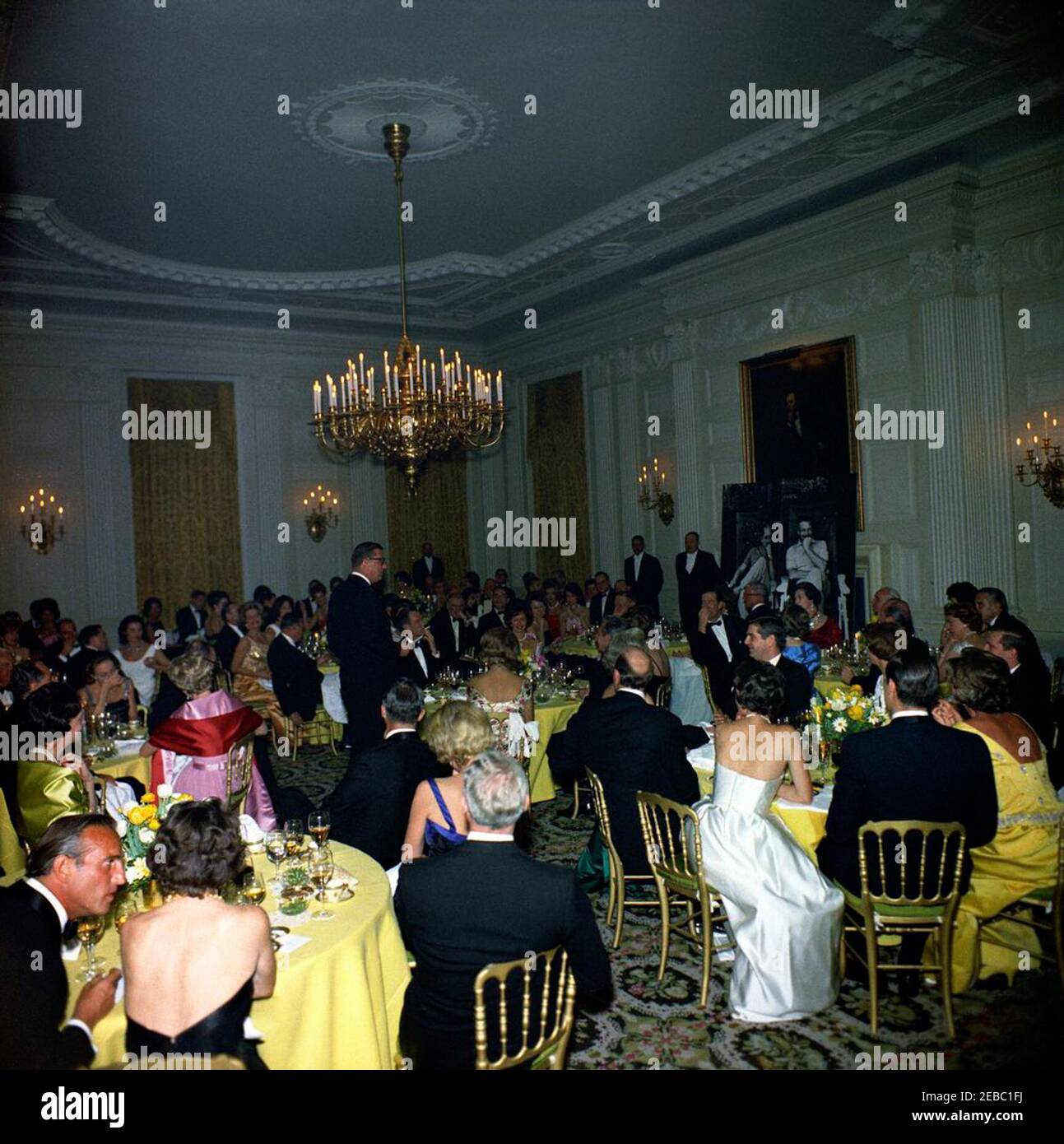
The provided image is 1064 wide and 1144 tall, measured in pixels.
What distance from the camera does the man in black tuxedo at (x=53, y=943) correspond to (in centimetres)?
245

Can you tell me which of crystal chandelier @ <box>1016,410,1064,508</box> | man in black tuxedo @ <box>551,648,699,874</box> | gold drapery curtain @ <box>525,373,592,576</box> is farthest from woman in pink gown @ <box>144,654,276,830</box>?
gold drapery curtain @ <box>525,373,592,576</box>

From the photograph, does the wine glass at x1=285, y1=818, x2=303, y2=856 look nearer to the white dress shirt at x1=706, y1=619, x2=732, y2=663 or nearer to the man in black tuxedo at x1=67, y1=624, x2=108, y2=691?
the man in black tuxedo at x1=67, y1=624, x2=108, y2=691

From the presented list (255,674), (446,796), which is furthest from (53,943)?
(255,674)

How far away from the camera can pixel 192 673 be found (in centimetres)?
526

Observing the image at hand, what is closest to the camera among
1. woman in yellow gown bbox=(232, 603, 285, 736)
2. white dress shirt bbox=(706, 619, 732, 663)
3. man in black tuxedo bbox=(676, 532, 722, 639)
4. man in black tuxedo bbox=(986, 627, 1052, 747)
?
man in black tuxedo bbox=(986, 627, 1052, 747)

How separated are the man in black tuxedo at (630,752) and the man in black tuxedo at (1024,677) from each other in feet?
7.50

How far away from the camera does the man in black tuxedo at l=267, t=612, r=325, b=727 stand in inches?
341

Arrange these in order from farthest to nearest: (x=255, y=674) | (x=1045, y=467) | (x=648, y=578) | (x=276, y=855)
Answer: (x=648, y=578) < (x=255, y=674) < (x=1045, y=467) < (x=276, y=855)

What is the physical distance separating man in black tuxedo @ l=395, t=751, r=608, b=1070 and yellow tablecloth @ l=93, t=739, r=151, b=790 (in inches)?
140

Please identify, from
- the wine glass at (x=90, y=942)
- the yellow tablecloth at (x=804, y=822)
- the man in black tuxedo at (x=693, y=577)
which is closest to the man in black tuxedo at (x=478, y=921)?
the wine glass at (x=90, y=942)

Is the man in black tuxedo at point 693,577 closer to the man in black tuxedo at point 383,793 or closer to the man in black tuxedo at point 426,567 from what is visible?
the man in black tuxedo at point 426,567

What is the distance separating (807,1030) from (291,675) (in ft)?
19.1

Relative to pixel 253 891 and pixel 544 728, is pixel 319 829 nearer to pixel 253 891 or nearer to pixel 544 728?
pixel 253 891

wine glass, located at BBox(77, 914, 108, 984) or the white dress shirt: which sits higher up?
the white dress shirt
